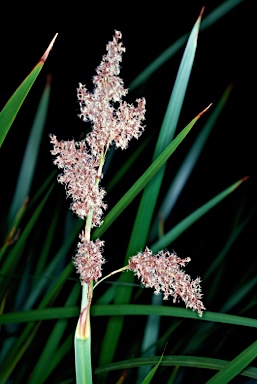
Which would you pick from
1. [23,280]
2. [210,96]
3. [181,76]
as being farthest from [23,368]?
[210,96]

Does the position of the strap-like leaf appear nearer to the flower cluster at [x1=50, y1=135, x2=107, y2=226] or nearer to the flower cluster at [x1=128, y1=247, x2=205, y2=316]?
the flower cluster at [x1=50, y1=135, x2=107, y2=226]

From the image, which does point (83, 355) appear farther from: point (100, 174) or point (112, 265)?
point (112, 265)

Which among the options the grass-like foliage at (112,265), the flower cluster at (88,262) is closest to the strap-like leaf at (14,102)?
the grass-like foliage at (112,265)

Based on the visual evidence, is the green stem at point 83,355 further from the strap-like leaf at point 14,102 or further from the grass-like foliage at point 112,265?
the strap-like leaf at point 14,102

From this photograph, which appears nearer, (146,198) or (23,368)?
(146,198)

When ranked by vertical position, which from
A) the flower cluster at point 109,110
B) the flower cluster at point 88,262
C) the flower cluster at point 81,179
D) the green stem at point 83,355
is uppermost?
the flower cluster at point 109,110

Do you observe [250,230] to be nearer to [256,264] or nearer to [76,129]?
[256,264]

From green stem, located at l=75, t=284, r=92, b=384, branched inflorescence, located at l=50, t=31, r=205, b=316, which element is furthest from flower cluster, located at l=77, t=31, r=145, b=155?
green stem, located at l=75, t=284, r=92, b=384

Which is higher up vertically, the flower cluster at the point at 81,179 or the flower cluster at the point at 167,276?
the flower cluster at the point at 81,179
